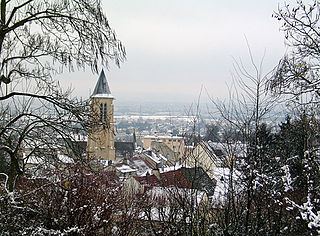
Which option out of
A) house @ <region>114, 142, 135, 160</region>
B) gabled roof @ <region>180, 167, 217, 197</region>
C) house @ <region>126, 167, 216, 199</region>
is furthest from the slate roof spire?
gabled roof @ <region>180, 167, 217, 197</region>

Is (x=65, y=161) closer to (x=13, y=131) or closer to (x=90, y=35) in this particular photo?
(x=13, y=131)

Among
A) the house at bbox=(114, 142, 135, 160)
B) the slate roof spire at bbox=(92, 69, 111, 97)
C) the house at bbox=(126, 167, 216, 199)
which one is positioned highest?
the slate roof spire at bbox=(92, 69, 111, 97)

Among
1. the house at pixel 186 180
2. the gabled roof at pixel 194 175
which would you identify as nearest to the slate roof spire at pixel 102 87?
the house at pixel 186 180

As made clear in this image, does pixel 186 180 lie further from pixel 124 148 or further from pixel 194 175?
pixel 124 148

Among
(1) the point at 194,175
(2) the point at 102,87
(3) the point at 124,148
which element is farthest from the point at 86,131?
(3) the point at 124,148

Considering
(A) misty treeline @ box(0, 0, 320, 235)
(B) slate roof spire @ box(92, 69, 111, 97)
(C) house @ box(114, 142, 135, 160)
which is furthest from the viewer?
(C) house @ box(114, 142, 135, 160)

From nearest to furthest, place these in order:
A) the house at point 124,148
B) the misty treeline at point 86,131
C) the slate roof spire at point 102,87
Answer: the misty treeline at point 86,131, the slate roof spire at point 102,87, the house at point 124,148

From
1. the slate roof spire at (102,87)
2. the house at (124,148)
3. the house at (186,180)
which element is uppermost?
the slate roof spire at (102,87)

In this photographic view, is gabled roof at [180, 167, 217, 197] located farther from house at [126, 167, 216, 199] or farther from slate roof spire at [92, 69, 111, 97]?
slate roof spire at [92, 69, 111, 97]

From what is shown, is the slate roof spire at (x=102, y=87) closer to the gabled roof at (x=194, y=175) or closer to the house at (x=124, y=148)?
the house at (x=124, y=148)

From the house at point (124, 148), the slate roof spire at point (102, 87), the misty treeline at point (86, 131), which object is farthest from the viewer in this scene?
the house at point (124, 148)

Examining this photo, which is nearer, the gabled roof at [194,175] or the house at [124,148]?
the gabled roof at [194,175]

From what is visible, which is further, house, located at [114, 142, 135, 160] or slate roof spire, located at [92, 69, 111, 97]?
house, located at [114, 142, 135, 160]

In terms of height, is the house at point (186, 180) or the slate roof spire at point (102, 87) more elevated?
the slate roof spire at point (102, 87)
